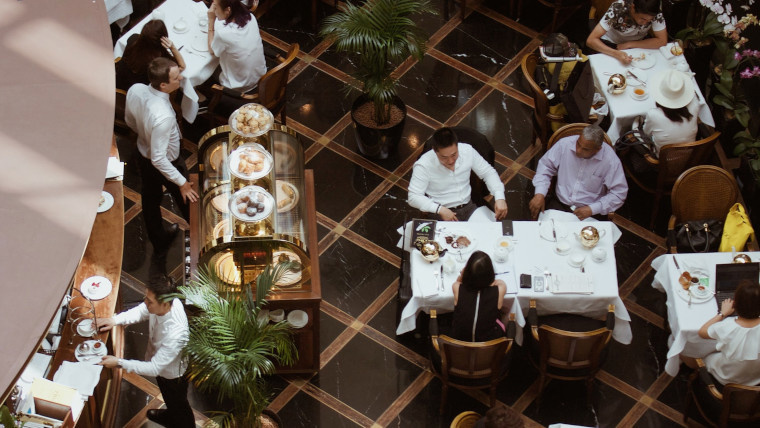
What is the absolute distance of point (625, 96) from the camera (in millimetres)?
8328

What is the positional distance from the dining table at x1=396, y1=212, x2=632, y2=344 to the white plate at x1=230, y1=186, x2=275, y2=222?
4.35 ft

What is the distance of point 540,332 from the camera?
663cm

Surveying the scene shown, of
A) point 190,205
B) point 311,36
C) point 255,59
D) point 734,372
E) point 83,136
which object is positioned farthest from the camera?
point 311,36

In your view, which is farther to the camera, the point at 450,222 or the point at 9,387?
the point at 450,222

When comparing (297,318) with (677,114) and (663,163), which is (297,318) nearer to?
(663,163)

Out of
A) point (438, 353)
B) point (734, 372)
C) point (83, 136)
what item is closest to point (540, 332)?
point (438, 353)

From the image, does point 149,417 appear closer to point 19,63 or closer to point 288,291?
point 288,291

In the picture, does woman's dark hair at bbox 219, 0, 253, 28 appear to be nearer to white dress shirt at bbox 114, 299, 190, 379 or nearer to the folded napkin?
white dress shirt at bbox 114, 299, 190, 379

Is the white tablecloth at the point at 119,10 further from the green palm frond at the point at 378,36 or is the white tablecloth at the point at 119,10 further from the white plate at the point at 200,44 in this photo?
the green palm frond at the point at 378,36

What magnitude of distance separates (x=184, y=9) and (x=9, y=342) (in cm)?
663

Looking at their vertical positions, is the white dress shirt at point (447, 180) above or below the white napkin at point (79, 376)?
above

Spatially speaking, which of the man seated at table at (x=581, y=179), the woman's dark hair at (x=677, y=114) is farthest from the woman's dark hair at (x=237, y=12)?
the woman's dark hair at (x=677, y=114)

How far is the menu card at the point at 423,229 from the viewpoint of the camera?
7.20m

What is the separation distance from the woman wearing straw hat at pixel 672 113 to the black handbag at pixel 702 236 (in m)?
0.83
